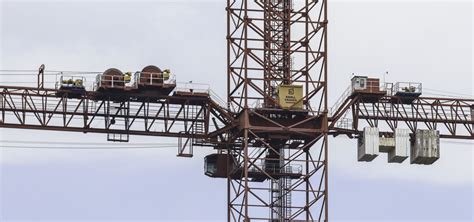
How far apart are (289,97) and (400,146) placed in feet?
37.6

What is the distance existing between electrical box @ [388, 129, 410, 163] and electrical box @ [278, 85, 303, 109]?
970cm

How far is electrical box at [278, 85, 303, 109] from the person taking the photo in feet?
554

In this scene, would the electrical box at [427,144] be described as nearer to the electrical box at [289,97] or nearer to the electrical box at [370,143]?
the electrical box at [370,143]

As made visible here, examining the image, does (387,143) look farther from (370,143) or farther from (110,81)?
(110,81)

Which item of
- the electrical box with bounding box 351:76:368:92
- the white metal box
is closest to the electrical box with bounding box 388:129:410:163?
the white metal box

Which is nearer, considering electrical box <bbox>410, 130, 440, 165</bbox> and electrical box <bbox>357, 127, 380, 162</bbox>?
electrical box <bbox>357, 127, 380, 162</bbox>

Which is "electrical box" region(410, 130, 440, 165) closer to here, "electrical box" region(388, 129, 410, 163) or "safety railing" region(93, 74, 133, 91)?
"electrical box" region(388, 129, 410, 163)

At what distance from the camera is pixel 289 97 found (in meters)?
169

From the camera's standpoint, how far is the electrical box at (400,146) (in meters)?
172

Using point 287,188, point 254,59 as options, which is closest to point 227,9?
point 254,59

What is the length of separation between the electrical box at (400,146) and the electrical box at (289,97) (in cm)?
970

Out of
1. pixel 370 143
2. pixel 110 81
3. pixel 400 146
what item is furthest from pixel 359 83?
pixel 110 81

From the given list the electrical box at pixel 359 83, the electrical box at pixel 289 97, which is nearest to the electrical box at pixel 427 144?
the electrical box at pixel 359 83

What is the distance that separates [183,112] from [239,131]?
559 cm
